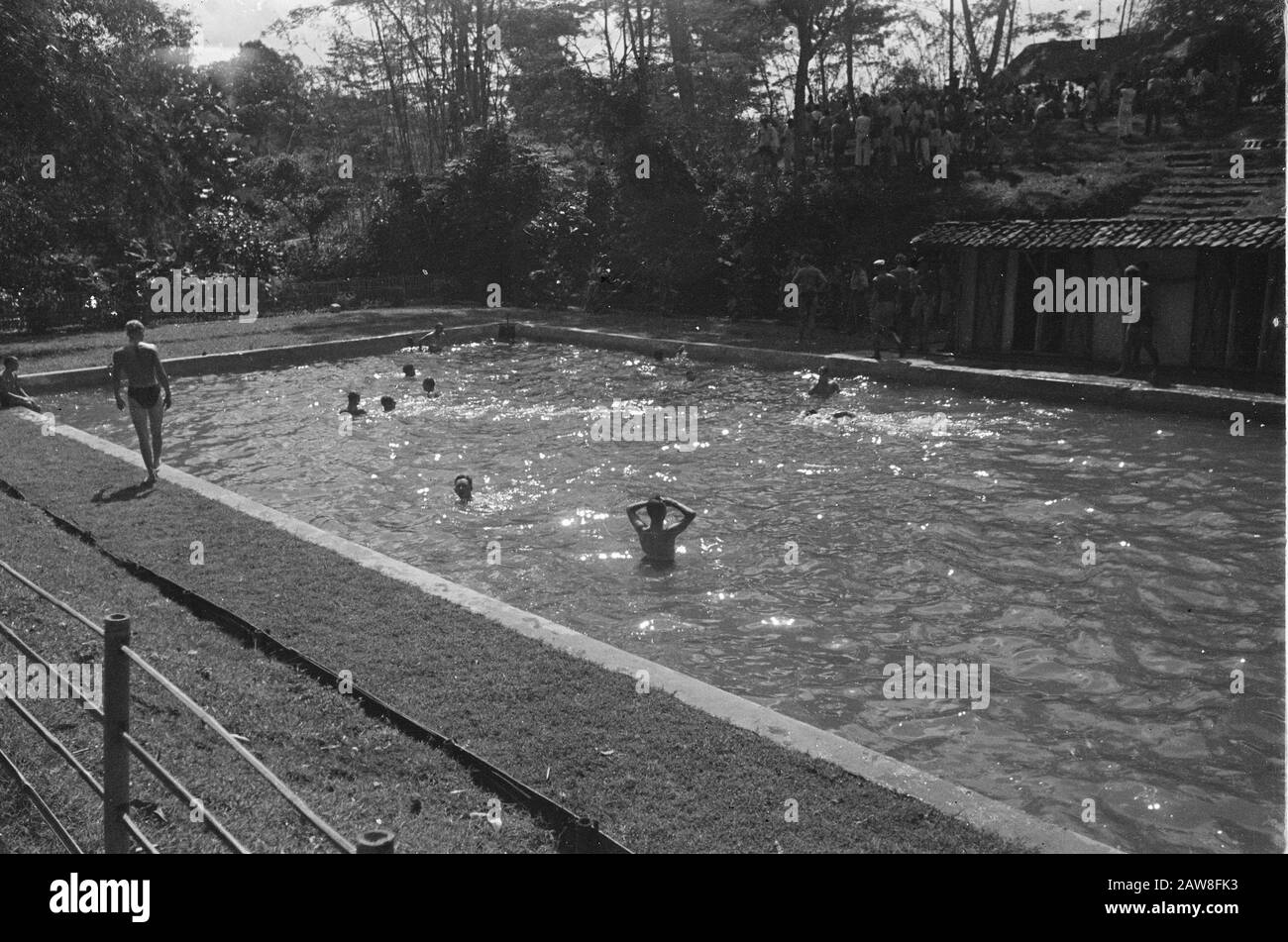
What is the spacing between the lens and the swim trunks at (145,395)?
13.4 metres

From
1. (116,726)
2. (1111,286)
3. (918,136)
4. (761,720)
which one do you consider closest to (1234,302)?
(1111,286)

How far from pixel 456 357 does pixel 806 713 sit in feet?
68.0

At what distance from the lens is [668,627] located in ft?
33.2

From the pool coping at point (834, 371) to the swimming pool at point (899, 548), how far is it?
54 centimetres

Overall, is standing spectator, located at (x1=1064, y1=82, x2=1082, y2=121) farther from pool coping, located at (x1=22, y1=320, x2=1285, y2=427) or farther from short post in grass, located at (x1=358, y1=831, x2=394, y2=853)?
short post in grass, located at (x1=358, y1=831, x2=394, y2=853)

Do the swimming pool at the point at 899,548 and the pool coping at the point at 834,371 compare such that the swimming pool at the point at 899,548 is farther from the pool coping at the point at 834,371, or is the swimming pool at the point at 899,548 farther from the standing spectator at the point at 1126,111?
the standing spectator at the point at 1126,111

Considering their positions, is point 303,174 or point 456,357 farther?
point 303,174

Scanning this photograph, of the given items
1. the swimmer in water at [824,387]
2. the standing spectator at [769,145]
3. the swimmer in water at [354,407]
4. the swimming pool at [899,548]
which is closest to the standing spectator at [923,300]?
the swimming pool at [899,548]

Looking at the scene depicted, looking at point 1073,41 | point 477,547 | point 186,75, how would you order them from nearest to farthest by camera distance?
point 477,547, point 186,75, point 1073,41

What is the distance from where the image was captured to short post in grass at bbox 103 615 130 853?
3723mm

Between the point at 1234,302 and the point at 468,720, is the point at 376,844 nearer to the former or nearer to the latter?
the point at 468,720

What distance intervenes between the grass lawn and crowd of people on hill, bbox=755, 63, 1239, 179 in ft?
81.8
